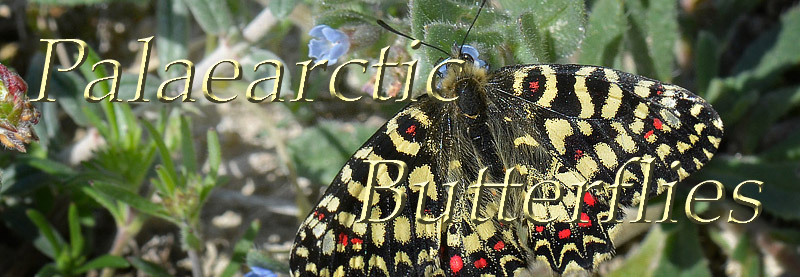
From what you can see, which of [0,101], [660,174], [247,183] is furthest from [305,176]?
[660,174]

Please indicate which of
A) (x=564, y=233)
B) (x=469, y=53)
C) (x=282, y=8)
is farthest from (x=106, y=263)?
(x=564, y=233)

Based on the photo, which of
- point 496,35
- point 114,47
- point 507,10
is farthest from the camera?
point 114,47

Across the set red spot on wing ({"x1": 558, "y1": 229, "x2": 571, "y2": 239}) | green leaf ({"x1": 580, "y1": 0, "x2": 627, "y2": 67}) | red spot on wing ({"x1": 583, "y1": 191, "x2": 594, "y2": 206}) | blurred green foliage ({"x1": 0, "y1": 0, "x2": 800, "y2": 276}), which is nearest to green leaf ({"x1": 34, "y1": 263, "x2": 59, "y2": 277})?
blurred green foliage ({"x1": 0, "y1": 0, "x2": 800, "y2": 276})

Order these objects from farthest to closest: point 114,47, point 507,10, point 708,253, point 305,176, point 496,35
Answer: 1. point 114,47
2. point 708,253
3. point 305,176
4. point 507,10
5. point 496,35

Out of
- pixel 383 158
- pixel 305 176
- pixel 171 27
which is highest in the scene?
pixel 171 27

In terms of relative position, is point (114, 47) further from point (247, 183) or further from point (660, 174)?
point (660, 174)

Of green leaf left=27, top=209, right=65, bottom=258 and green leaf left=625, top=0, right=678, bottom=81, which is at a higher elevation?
green leaf left=625, top=0, right=678, bottom=81

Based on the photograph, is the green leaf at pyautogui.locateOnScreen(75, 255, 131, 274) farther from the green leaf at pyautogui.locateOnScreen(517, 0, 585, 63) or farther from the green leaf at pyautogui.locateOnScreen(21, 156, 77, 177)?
the green leaf at pyautogui.locateOnScreen(517, 0, 585, 63)

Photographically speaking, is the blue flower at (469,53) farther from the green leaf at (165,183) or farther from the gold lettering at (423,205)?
the green leaf at (165,183)
